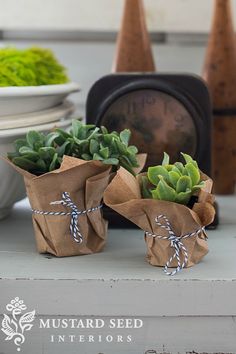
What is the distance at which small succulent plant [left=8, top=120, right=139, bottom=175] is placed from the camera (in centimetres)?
82

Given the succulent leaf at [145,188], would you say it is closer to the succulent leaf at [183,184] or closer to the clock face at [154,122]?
the succulent leaf at [183,184]

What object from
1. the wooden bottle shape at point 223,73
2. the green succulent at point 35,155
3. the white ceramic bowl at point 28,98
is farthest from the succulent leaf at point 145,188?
the wooden bottle shape at point 223,73

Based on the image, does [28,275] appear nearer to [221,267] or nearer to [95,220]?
[95,220]

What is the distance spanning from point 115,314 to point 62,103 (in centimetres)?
41

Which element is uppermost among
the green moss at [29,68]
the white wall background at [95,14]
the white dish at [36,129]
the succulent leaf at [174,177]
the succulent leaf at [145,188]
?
the white wall background at [95,14]

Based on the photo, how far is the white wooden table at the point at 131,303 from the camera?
2.46 ft

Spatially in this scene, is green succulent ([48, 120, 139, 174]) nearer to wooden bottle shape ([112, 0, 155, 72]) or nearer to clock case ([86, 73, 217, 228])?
clock case ([86, 73, 217, 228])

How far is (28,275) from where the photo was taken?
30.1 inches

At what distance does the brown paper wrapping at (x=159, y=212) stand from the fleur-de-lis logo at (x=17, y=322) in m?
0.16

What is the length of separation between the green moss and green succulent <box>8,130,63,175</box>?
11 cm

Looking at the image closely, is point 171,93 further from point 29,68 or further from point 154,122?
point 29,68

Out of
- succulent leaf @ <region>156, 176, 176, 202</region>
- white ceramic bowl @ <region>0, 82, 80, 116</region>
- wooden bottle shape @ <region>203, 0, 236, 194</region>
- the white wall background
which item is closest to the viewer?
succulent leaf @ <region>156, 176, 176, 202</region>

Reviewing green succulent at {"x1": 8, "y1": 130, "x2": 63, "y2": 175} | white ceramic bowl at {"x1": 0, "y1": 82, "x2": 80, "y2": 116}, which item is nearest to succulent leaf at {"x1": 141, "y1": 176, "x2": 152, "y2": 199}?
green succulent at {"x1": 8, "y1": 130, "x2": 63, "y2": 175}

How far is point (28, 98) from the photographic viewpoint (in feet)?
2.98
